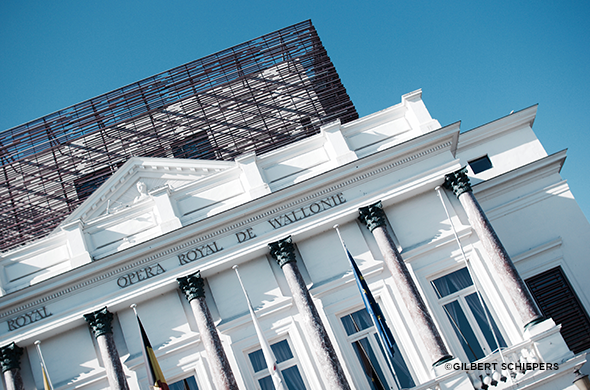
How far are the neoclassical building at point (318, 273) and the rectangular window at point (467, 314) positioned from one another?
4 cm

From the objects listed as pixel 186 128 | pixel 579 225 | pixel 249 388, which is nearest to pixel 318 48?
pixel 186 128

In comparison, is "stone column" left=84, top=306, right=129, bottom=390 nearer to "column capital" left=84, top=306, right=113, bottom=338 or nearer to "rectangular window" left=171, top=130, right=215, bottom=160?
"column capital" left=84, top=306, right=113, bottom=338

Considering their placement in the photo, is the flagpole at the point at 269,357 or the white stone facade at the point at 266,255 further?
the white stone facade at the point at 266,255

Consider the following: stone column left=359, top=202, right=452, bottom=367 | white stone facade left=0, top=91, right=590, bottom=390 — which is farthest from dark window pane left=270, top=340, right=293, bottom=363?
stone column left=359, top=202, right=452, bottom=367

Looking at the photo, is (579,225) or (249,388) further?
(579,225)

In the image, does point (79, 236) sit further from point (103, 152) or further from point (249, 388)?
point (249, 388)

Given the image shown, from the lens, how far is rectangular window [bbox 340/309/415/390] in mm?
17422

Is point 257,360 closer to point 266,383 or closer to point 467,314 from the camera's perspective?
point 266,383

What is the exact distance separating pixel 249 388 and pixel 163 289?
172 inches

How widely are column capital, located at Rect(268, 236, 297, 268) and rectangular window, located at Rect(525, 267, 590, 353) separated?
9.09 metres

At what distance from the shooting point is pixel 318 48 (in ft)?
86.6

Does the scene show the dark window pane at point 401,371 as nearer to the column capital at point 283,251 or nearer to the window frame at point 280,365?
the window frame at point 280,365

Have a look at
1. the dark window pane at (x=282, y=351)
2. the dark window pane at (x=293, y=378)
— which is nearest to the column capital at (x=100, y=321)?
the dark window pane at (x=282, y=351)

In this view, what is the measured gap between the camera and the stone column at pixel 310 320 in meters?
16.8
